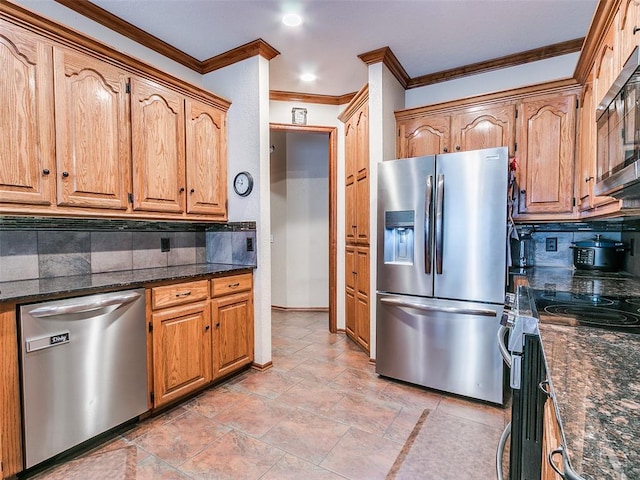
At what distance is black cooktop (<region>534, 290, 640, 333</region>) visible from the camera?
1151mm

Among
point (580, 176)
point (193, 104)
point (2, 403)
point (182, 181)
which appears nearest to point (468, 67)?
point (580, 176)

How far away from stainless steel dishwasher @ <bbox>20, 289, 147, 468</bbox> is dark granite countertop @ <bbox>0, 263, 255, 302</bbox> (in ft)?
0.14

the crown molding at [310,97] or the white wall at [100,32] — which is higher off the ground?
the crown molding at [310,97]

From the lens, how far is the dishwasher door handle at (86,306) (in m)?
1.58

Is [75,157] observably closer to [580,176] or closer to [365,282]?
[365,282]

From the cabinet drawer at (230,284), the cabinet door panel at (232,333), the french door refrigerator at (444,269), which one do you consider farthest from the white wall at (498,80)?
the cabinet door panel at (232,333)

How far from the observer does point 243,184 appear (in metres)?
2.89

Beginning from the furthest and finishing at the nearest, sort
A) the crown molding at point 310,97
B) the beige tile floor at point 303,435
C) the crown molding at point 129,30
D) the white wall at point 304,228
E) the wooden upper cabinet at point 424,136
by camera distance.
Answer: the white wall at point 304,228 → the crown molding at point 310,97 → the wooden upper cabinet at point 424,136 → the crown molding at point 129,30 → the beige tile floor at point 303,435

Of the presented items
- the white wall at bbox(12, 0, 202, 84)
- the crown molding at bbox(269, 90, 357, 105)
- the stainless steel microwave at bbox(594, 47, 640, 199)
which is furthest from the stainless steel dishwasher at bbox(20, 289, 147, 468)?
the crown molding at bbox(269, 90, 357, 105)

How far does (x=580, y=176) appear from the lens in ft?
8.16

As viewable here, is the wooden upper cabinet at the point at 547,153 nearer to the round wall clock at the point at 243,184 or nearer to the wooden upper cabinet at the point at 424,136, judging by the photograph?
the wooden upper cabinet at the point at 424,136

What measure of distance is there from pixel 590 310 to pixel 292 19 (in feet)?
8.24

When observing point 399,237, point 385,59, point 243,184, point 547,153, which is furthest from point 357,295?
point 385,59

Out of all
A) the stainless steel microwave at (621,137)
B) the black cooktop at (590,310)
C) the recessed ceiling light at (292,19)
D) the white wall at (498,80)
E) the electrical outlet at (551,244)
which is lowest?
the black cooktop at (590,310)
